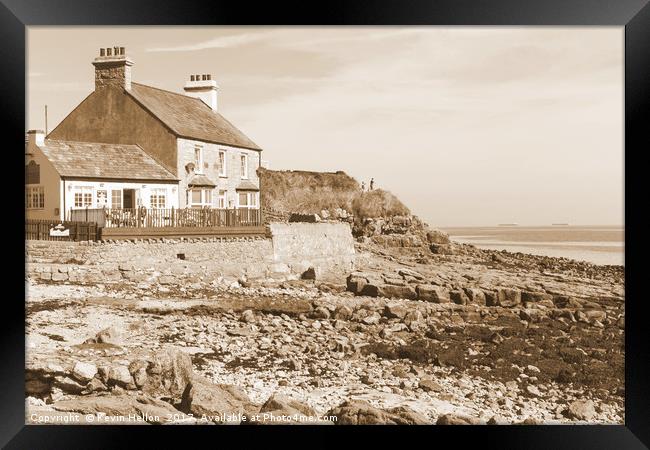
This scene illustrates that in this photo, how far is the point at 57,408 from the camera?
5441 millimetres

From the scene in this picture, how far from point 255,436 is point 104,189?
303cm

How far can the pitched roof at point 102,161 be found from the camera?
5824 mm

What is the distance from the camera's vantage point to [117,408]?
5.44 meters

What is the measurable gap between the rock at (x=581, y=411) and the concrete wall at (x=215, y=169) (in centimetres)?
401

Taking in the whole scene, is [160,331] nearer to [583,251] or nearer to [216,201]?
[216,201]

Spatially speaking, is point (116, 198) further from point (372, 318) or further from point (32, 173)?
point (372, 318)

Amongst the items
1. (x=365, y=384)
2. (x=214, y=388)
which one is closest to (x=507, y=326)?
(x=365, y=384)

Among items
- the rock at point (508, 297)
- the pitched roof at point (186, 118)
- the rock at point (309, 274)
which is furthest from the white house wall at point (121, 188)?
the rock at point (508, 297)

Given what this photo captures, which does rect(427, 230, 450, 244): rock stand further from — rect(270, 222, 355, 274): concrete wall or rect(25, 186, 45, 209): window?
rect(25, 186, 45, 209): window

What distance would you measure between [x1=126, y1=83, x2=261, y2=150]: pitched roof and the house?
11 millimetres

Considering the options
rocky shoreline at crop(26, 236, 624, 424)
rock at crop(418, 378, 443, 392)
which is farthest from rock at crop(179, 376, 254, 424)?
rock at crop(418, 378, 443, 392)

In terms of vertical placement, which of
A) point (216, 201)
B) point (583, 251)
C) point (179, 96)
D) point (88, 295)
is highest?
point (179, 96)

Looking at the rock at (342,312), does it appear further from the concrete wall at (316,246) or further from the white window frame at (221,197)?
the white window frame at (221,197)

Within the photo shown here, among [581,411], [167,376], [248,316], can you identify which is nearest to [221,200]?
[248,316]
